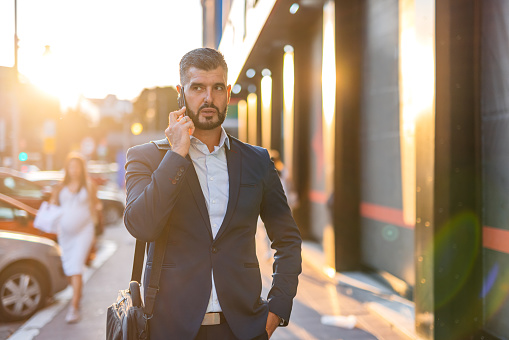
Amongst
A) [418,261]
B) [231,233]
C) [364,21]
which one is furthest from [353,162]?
[231,233]

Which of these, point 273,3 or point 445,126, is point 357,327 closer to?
point 445,126

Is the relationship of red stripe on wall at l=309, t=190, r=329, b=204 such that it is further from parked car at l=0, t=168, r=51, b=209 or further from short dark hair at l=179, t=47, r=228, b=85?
short dark hair at l=179, t=47, r=228, b=85

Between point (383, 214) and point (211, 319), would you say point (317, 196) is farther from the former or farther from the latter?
point (211, 319)

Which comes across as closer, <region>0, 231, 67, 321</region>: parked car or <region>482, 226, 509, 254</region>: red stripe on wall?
<region>482, 226, 509, 254</region>: red stripe on wall

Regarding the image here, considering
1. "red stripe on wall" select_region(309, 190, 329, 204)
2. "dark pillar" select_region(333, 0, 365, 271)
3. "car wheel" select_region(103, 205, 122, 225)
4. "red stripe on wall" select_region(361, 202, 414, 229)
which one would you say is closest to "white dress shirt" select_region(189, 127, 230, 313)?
"red stripe on wall" select_region(361, 202, 414, 229)

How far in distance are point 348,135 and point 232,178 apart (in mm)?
6884

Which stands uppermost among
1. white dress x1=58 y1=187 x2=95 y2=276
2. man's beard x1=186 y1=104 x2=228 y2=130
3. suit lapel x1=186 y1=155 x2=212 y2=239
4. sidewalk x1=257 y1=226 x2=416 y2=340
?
man's beard x1=186 y1=104 x2=228 y2=130

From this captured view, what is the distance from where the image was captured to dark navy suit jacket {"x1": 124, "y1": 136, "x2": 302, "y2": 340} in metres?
2.01

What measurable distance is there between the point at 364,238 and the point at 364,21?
375 cm

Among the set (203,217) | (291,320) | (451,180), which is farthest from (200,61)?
(291,320)

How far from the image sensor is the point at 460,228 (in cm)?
483

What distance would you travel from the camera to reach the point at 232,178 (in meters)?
2.24

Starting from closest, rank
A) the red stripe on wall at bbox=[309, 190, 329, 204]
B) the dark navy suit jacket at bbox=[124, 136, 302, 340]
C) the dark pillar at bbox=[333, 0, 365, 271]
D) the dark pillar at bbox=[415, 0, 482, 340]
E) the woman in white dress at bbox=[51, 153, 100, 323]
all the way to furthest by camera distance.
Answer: the dark navy suit jacket at bbox=[124, 136, 302, 340]
the dark pillar at bbox=[415, 0, 482, 340]
the woman in white dress at bbox=[51, 153, 100, 323]
the dark pillar at bbox=[333, 0, 365, 271]
the red stripe on wall at bbox=[309, 190, 329, 204]

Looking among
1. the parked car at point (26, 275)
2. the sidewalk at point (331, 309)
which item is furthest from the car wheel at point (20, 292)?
the sidewalk at point (331, 309)
